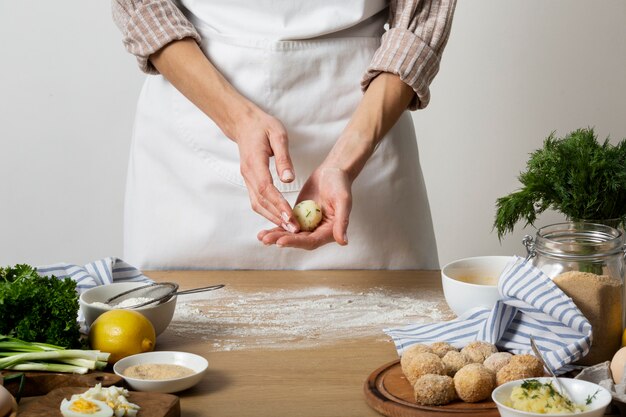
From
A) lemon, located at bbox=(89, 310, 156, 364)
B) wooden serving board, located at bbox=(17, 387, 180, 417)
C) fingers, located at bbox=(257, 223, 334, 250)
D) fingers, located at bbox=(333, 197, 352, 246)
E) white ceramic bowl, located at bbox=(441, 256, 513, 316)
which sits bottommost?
wooden serving board, located at bbox=(17, 387, 180, 417)

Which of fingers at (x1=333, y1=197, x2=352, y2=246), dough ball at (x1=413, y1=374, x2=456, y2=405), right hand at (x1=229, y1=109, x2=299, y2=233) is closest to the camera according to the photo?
dough ball at (x1=413, y1=374, x2=456, y2=405)

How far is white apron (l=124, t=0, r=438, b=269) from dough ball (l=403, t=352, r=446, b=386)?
76cm

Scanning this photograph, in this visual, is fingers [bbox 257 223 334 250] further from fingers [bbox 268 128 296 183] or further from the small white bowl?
the small white bowl

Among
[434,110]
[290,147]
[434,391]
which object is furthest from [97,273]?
[434,110]

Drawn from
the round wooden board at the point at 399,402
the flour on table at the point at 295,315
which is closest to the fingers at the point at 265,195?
the flour on table at the point at 295,315

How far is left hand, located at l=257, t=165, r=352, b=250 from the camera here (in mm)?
1597

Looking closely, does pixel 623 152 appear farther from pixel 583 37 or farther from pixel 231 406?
pixel 583 37

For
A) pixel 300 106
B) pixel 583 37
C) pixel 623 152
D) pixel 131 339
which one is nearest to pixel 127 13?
pixel 300 106

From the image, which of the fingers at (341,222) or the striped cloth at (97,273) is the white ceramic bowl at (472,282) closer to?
the fingers at (341,222)

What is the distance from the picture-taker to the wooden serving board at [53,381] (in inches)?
47.9

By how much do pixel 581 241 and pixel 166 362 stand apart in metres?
0.61

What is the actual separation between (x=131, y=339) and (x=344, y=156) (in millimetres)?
627

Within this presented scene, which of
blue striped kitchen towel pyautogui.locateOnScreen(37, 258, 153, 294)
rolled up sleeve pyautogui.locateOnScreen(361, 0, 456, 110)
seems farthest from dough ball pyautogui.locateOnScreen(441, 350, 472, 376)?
rolled up sleeve pyautogui.locateOnScreen(361, 0, 456, 110)

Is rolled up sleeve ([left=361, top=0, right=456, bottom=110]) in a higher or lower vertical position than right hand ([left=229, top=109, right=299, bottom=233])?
higher
